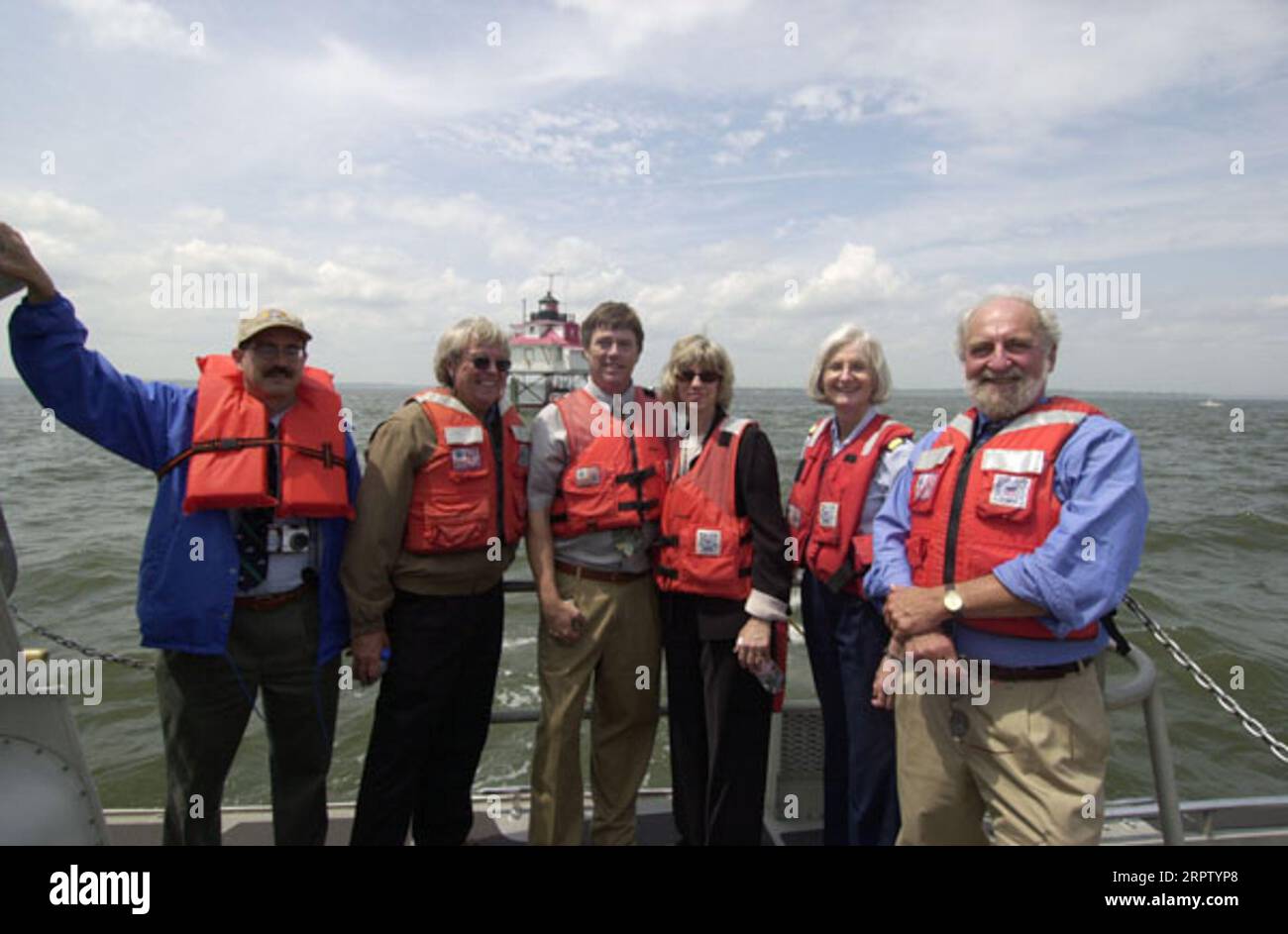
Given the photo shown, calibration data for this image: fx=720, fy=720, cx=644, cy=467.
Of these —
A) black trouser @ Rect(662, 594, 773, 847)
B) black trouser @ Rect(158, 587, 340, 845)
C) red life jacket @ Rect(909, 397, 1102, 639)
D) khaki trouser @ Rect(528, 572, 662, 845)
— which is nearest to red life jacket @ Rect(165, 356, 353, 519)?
black trouser @ Rect(158, 587, 340, 845)

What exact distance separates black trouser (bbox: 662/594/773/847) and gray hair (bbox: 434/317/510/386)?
1.22 metres

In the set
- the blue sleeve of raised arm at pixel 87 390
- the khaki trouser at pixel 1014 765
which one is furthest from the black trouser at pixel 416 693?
the khaki trouser at pixel 1014 765

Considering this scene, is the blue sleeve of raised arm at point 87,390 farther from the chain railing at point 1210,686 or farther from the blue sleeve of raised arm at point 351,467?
the chain railing at point 1210,686

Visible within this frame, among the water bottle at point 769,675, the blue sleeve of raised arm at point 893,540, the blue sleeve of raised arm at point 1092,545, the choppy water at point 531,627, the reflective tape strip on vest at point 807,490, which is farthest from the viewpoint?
the choppy water at point 531,627

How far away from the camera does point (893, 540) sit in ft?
7.80

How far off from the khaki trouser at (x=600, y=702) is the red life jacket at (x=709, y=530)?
216 mm

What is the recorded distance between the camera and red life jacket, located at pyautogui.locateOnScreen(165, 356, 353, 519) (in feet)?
7.72

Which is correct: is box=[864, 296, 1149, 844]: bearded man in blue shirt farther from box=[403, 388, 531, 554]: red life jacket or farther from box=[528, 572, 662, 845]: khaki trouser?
box=[403, 388, 531, 554]: red life jacket

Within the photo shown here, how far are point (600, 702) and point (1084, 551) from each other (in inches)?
70.1

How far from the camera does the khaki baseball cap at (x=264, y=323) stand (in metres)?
2.43

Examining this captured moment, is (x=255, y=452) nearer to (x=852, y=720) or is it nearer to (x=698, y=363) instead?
(x=698, y=363)

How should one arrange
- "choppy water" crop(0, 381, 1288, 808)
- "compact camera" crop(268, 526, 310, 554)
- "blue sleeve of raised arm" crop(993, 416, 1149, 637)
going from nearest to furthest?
1. "blue sleeve of raised arm" crop(993, 416, 1149, 637)
2. "compact camera" crop(268, 526, 310, 554)
3. "choppy water" crop(0, 381, 1288, 808)
